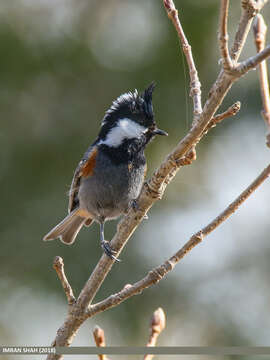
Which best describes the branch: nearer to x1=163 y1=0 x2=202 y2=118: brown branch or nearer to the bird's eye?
x1=163 y1=0 x2=202 y2=118: brown branch

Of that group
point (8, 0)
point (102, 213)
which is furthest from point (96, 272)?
point (8, 0)

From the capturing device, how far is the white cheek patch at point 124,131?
4.22 m

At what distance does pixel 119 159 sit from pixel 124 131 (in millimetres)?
205

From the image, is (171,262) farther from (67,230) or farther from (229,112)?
(67,230)

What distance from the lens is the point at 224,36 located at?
1911 millimetres

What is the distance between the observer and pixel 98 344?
193cm

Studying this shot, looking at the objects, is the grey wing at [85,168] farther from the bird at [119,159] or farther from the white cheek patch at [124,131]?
the white cheek patch at [124,131]

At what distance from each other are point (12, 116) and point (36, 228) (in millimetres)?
1451

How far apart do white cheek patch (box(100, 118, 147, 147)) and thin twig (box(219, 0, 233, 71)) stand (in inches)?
85.8

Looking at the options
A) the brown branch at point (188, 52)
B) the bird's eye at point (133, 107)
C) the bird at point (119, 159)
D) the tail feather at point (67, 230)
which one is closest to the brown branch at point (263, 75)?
the brown branch at point (188, 52)

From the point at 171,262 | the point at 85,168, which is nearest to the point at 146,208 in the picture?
the point at 171,262

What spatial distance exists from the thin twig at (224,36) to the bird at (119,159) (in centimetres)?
203

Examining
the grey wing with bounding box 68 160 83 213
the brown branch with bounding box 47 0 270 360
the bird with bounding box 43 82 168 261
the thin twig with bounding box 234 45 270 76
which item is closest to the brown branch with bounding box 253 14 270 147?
the thin twig with bounding box 234 45 270 76

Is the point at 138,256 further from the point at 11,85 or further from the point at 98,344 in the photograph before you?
the point at 98,344
